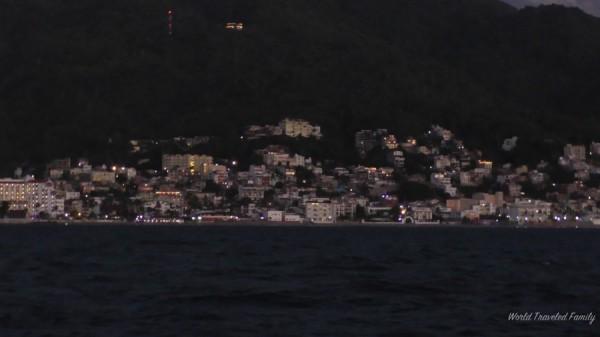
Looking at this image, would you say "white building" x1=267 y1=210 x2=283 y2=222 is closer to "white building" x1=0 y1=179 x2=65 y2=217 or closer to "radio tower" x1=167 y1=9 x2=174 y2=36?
"white building" x1=0 y1=179 x2=65 y2=217

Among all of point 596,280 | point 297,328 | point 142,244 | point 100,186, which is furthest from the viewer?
point 100,186

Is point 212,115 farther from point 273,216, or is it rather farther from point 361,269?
point 361,269

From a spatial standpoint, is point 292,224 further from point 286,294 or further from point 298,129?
point 286,294

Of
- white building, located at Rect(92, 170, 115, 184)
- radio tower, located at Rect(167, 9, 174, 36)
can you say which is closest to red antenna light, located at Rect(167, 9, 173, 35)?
radio tower, located at Rect(167, 9, 174, 36)

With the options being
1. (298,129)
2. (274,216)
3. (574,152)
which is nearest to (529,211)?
(274,216)

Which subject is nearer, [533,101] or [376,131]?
[376,131]

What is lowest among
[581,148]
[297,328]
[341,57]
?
[297,328]

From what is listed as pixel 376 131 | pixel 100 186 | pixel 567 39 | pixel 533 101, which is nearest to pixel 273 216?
pixel 100 186
